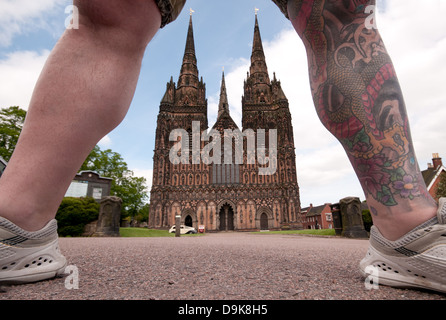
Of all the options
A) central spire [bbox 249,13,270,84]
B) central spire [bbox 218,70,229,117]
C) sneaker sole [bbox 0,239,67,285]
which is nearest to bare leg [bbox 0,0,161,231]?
sneaker sole [bbox 0,239,67,285]

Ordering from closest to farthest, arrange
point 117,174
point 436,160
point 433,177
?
point 433,177 → point 436,160 → point 117,174

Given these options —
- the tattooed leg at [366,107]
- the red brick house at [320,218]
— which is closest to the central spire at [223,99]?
the red brick house at [320,218]

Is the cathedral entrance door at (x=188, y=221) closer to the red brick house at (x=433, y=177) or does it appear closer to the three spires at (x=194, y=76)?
the three spires at (x=194, y=76)

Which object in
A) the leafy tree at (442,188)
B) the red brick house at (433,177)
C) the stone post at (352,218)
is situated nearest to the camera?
the stone post at (352,218)

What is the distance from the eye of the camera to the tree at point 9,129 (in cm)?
1529

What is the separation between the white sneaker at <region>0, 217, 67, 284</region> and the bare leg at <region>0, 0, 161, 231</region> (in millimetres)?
31

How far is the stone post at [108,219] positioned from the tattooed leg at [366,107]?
943cm

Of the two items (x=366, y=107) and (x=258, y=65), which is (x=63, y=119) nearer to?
(x=366, y=107)

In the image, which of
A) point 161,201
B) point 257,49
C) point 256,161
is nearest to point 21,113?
point 161,201

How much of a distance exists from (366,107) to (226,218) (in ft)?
89.8

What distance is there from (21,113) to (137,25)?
22.3 metres

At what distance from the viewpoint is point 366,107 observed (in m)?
1.02

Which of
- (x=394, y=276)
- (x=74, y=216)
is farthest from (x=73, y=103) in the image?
(x=74, y=216)
